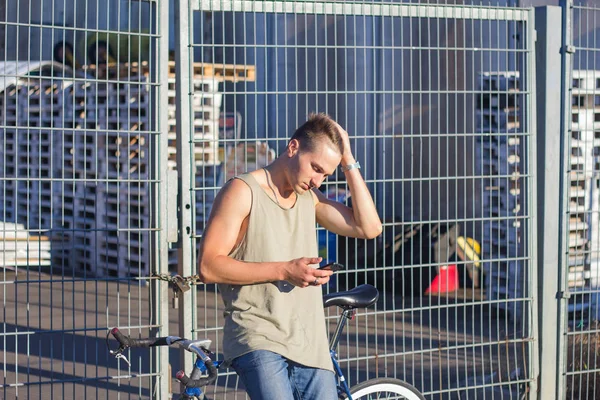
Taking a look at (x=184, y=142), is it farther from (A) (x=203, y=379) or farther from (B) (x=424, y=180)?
(B) (x=424, y=180)

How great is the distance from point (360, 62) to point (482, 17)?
8569 mm

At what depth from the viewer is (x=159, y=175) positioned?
15.8ft

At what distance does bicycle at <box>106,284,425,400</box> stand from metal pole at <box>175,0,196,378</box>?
0.78 m

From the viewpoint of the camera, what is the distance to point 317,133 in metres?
3.71

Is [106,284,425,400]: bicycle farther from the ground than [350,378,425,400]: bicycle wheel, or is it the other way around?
[106,284,425,400]: bicycle

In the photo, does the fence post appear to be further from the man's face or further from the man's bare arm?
the man's bare arm

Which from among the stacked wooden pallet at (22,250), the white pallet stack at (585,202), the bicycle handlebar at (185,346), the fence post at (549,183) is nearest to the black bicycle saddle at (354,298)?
the bicycle handlebar at (185,346)

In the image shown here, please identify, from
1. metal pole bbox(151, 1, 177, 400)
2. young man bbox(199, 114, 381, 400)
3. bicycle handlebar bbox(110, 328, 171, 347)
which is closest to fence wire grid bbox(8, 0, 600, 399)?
metal pole bbox(151, 1, 177, 400)

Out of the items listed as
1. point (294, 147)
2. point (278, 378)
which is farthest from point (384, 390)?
point (294, 147)

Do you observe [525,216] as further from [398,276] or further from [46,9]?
[46,9]

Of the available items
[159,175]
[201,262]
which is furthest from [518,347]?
[201,262]

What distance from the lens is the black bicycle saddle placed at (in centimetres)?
426

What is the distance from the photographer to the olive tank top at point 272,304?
361 centimetres

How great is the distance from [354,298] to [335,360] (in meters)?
0.29
